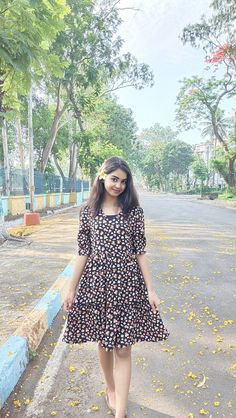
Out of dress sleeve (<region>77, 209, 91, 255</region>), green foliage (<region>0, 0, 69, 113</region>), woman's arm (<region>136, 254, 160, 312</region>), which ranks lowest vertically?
woman's arm (<region>136, 254, 160, 312</region>)

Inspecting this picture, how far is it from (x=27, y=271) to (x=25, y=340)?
3.57 meters

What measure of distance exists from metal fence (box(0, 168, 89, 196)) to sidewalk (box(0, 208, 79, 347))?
278 inches

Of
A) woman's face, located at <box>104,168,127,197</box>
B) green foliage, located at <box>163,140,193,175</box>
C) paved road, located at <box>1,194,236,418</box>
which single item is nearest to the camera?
woman's face, located at <box>104,168,127,197</box>

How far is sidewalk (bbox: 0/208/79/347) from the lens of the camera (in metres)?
4.95

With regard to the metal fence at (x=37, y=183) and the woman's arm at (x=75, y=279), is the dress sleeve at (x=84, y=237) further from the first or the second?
the metal fence at (x=37, y=183)

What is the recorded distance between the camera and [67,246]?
33.7 ft

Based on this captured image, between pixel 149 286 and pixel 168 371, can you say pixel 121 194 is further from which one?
pixel 168 371

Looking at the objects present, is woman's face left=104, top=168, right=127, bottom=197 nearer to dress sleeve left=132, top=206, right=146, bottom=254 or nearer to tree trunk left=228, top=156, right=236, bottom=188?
dress sleeve left=132, top=206, right=146, bottom=254

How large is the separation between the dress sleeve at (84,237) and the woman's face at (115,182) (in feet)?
0.87

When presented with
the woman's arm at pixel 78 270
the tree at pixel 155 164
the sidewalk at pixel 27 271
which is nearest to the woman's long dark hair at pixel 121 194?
the woman's arm at pixel 78 270

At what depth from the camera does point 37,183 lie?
2303 centimetres

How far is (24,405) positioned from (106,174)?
1.88m

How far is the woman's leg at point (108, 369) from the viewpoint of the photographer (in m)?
2.96

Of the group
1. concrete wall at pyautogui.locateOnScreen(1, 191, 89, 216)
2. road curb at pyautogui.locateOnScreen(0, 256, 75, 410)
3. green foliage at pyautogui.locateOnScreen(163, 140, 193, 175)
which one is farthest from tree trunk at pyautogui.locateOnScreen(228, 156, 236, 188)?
green foliage at pyautogui.locateOnScreen(163, 140, 193, 175)
